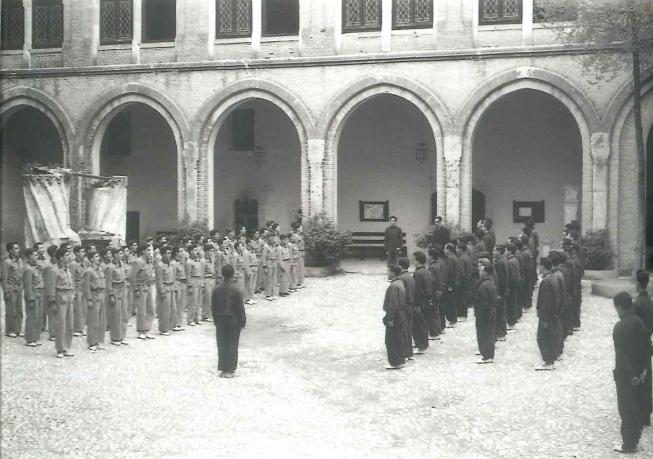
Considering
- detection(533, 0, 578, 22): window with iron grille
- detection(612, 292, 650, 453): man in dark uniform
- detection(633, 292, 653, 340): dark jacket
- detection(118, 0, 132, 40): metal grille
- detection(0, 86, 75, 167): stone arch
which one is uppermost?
detection(118, 0, 132, 40): metal grille

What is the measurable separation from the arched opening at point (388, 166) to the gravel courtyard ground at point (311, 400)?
1188 cm

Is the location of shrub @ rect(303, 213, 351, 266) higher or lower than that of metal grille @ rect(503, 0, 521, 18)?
lower

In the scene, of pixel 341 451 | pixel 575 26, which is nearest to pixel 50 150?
pixel 575 26

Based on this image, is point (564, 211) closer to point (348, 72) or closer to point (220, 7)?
point (348, 72)

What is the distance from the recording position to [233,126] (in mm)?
29422

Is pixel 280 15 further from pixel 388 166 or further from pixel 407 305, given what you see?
pixel 407 305

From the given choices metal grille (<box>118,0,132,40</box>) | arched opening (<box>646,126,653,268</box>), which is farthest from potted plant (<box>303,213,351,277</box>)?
arched opening (<box>646,126,653,268</box>)

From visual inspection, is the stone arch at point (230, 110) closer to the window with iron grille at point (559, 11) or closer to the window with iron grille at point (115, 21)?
the window with iron grille at point (115, 21)

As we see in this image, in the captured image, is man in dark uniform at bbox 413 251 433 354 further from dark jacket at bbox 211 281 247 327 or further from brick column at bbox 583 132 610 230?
brick column at bbox 583 132 610 230

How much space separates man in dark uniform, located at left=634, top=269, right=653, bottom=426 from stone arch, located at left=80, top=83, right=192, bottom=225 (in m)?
17.4

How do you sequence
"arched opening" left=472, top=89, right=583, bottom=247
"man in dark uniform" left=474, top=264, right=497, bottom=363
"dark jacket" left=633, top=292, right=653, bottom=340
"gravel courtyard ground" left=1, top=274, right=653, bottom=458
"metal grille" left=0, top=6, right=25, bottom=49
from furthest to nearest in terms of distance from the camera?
"metal grille" left=0, top=6, right=25, bottom=49 → "arched opening" left=472, top=89, right=583, bottom=247 → "man in dark uniform" left=474, top=264, right=497, bottom=363 → "dark jacket" left=633, top=292, right=653, bottom=340 → "gravel courtyard ground" left=1, top=274, right=653, bottom=458

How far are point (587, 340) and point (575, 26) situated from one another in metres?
8.47

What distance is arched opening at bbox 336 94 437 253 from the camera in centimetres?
2778

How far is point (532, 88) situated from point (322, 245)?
7.32 m
